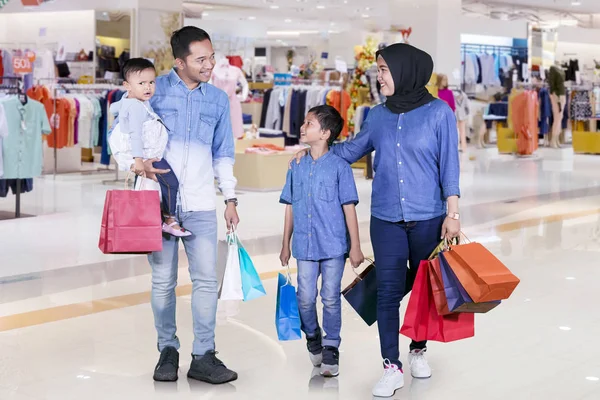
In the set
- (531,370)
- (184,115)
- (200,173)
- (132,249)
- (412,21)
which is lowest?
(531,370)

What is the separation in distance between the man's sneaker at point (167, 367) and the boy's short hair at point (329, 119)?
1051 mm

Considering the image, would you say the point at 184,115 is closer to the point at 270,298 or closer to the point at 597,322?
the point at 270,298

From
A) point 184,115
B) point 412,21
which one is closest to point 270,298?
point 184,115

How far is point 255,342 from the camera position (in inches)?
168

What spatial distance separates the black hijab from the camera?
339cm

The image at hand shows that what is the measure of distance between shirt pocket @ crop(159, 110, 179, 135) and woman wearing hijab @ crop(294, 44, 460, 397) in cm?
76

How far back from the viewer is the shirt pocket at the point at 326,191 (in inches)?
144

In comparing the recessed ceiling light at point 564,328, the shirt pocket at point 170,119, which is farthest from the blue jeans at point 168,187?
the recessed ceiling light at point 564,328

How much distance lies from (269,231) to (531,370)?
4055 millimetres

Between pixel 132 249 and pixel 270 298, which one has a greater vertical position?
pixel 132 249

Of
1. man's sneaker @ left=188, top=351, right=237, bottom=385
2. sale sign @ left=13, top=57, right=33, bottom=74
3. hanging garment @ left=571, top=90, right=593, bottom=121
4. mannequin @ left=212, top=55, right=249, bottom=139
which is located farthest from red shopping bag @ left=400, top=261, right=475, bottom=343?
hanging garment @ left=571, top=90, right=593, bottom=121

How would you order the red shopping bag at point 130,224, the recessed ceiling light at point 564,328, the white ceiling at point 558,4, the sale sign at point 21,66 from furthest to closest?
1. the white ceiling at point 558,4
2. the sale sign at point 21,66
3. the recessed ceiling light at point 564,328
4. the red shopping bag at point 130,224

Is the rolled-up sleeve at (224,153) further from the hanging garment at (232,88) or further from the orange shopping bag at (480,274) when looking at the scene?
the hanging garment at (232,88)

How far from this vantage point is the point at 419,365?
3.72m
